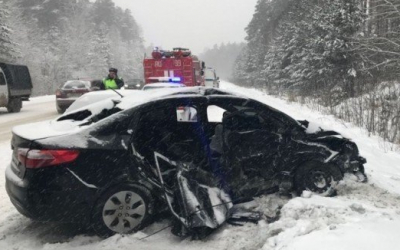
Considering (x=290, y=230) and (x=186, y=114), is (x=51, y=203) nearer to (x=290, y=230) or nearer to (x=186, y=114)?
(x=186, y=114)

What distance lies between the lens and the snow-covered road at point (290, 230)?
137 inches

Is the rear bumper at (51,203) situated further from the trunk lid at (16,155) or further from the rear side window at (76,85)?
the rear side window at (76,85)

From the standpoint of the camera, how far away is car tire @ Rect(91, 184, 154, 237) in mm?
4000

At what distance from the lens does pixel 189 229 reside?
13.1 feet

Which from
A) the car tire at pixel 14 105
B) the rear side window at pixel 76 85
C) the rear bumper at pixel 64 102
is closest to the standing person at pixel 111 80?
the rear bumper at pixel 64 102

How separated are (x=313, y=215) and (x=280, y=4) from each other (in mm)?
54374

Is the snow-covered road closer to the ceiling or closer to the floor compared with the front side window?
closer to the floor

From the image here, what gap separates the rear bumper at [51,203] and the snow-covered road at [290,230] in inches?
11.9

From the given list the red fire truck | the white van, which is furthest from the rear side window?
the white van

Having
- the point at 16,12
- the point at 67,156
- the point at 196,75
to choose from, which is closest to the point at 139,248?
the point at 67,156

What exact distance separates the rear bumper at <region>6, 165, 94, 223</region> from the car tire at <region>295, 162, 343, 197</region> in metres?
2.59

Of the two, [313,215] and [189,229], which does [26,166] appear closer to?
[189,229]

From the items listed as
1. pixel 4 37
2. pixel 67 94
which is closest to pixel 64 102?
pixel 67 94

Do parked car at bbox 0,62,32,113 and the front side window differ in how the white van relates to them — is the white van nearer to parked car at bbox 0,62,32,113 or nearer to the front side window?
parked car at bbox 0,62,32,113
